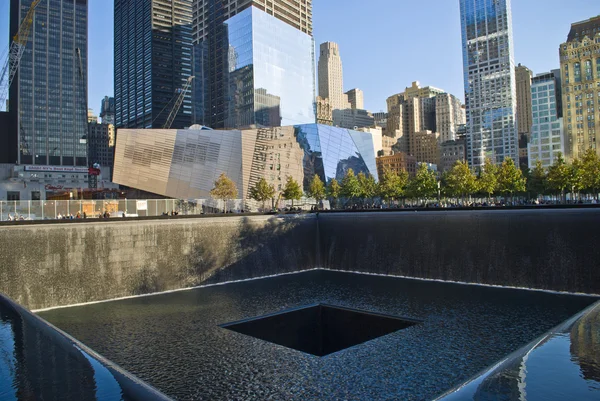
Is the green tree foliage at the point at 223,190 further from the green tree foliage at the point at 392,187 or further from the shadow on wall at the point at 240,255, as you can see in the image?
the shadow on wall at the point at 240,255

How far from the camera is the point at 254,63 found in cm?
11925

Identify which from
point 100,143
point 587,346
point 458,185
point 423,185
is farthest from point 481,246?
point 100,143

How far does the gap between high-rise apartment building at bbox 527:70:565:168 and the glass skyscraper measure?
5270 inches

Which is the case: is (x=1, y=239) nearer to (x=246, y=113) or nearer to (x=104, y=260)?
(x=104, y=260)

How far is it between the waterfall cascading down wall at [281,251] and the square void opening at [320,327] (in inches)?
348

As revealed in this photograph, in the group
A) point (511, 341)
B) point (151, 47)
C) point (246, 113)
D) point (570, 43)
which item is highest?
point (151, 47)

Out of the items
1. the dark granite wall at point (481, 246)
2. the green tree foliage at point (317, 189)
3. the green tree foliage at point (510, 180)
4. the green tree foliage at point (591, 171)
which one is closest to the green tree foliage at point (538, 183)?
the green tree foliage at point (510, 180)

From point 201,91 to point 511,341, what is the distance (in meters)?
160

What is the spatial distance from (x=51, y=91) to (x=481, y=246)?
154m

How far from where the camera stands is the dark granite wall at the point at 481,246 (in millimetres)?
21344

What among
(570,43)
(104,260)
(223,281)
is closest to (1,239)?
(104,260)

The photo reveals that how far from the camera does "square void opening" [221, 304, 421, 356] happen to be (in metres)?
17.0

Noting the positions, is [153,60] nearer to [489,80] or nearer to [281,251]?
[489,80]

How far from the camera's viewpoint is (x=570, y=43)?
120125mm
